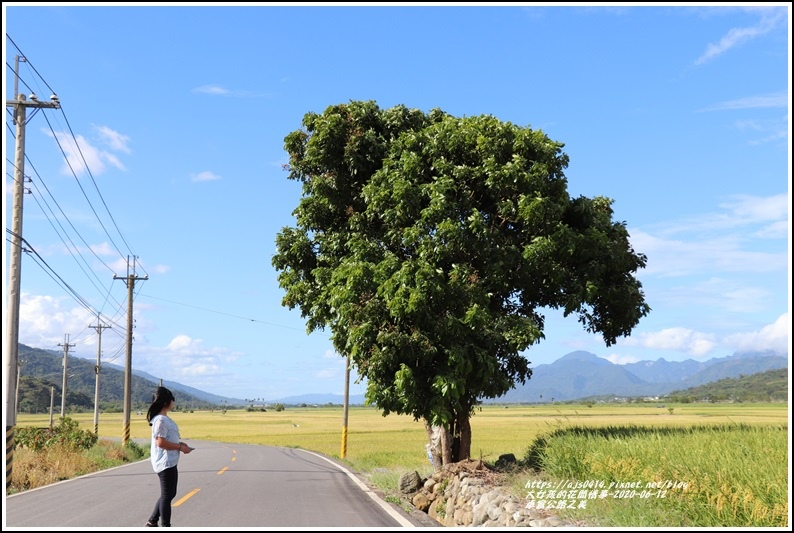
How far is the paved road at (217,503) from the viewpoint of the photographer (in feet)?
38.7

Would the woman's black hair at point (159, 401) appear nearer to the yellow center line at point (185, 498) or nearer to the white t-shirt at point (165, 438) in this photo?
the white t-shirt at point (165, 438)

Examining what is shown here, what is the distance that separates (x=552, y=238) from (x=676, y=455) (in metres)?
6.23

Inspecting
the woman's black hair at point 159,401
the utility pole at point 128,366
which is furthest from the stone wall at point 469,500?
the utility pole at point 128,366

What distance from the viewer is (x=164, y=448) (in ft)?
31.5

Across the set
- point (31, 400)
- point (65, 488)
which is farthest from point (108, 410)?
point (65, 488)

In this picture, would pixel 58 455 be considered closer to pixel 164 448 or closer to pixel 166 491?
pixel 166 491

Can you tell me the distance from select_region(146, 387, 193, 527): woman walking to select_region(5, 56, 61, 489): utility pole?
26.5ft

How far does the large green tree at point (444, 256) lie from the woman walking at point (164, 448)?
21.3 ft

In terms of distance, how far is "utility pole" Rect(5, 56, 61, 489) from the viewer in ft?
54.5

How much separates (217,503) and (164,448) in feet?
18.2

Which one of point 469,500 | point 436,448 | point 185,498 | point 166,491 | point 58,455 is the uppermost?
point 166,491

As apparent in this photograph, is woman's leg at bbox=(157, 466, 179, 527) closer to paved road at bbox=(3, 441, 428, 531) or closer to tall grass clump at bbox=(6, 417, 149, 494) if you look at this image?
paved road at bbox=(3, 441, 428, 531)

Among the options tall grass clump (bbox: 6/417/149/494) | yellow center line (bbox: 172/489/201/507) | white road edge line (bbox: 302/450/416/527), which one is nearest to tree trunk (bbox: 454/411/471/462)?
white road edge line (bbox: 302/450/416/527)

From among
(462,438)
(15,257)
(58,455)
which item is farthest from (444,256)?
(58,455)
